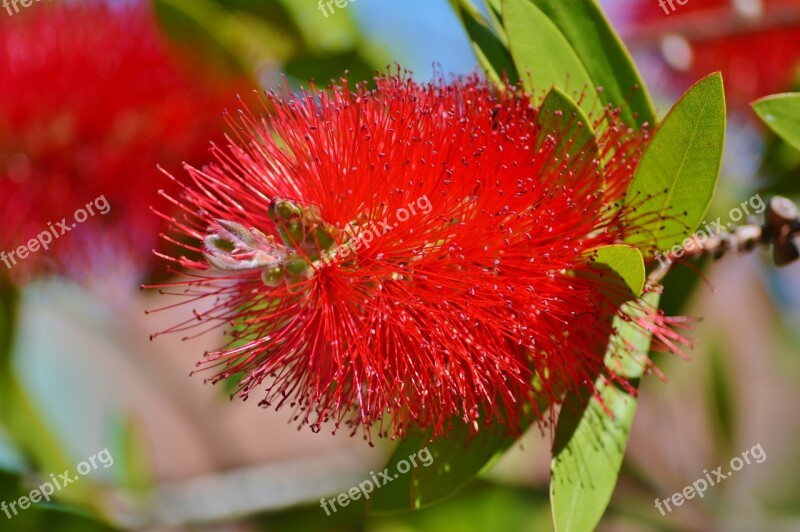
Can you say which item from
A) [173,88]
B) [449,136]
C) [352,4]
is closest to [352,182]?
[449,136]

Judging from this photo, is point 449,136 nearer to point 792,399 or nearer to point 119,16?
point 119,16

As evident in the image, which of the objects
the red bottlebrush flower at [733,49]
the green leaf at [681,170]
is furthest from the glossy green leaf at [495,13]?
the red bottlebrush flower at [733,49]
